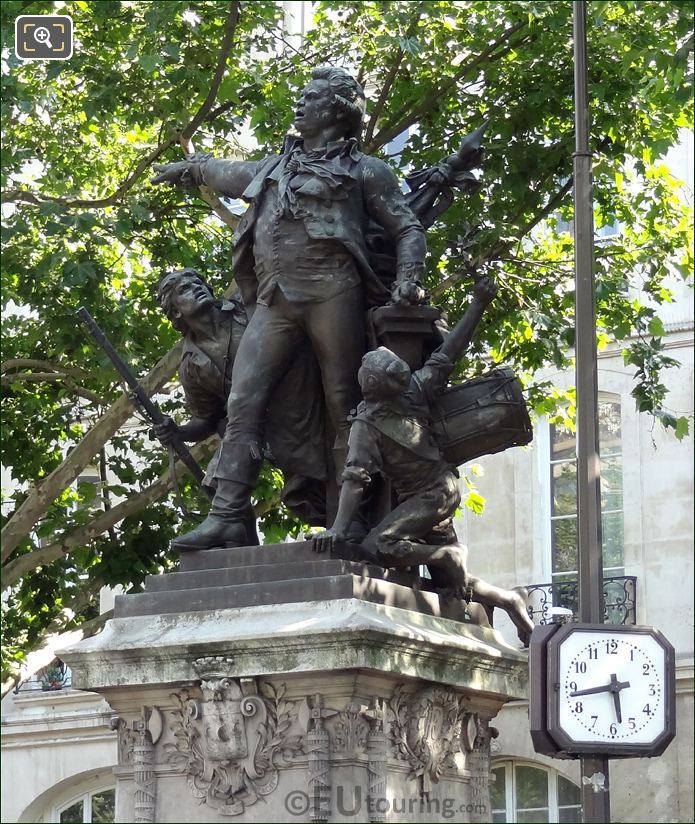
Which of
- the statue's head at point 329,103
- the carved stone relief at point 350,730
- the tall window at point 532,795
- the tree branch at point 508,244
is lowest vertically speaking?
the tall window at point 532,795

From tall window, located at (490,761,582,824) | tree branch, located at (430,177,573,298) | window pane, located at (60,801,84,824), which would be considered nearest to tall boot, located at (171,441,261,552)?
tree branch, located at (430,177,573,298)

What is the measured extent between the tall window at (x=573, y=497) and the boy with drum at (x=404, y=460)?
556 inches

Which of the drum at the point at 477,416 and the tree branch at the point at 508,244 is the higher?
the tree branch at the point at 508,244

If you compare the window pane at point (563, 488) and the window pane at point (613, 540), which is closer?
the window pane at point (613, 540)

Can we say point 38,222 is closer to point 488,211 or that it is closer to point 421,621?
point 488,211

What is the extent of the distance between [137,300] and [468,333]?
372 inches

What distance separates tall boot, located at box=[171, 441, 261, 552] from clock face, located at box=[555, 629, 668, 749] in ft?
5.24

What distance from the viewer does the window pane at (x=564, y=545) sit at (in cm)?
2319

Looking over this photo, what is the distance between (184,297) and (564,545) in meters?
14.7

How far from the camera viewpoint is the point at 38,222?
17281 mm

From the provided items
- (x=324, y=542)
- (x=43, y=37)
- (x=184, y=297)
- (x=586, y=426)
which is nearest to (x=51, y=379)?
(x=43, y=37)

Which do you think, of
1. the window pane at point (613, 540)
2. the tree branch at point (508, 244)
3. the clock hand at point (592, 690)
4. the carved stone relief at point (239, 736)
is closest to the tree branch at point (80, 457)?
the tree branch at point (508, 244)

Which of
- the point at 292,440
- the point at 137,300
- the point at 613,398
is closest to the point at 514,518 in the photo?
the point at 613,398

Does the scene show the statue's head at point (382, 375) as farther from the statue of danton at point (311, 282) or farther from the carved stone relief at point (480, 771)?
the carved stone relief at point (480, 771)
